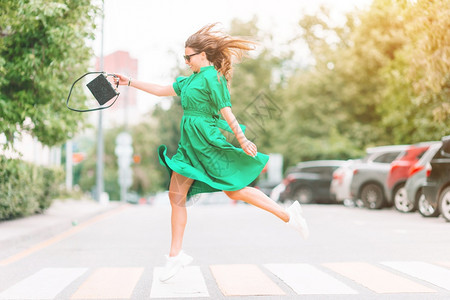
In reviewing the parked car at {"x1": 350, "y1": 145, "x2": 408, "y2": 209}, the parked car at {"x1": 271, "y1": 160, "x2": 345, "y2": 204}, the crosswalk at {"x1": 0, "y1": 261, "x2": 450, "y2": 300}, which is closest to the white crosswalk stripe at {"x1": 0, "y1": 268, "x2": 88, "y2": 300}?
the crosswalk at {"x1": 0, "y1": 261, "x2": 450, "y2": 300}

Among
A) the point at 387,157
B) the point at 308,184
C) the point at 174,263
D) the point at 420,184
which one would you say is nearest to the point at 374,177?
the point at 387,157

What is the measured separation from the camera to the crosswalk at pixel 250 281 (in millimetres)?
5508

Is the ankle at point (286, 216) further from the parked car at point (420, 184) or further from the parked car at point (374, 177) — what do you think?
the parked car at point (374, 177)

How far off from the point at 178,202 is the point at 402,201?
12.4 metres

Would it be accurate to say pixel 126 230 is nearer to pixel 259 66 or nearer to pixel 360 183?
pixel 360 183

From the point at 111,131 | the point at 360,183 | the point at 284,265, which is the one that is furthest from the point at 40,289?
the point at 111,131

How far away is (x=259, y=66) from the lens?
172 feet

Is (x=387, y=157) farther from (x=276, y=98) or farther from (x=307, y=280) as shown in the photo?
(x=276, y=98)

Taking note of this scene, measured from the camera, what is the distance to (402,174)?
651 inches

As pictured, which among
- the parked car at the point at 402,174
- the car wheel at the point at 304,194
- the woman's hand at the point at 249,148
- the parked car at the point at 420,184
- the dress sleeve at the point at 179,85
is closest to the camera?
the woman's hand at the point at 249,148

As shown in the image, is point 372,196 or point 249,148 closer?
point 249,148

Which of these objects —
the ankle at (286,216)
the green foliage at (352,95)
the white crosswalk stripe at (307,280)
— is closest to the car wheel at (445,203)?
the white crosswalk stripe at (307,280)

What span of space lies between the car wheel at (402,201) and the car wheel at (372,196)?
1.19 m

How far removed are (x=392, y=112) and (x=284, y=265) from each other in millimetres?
21701
